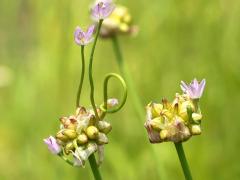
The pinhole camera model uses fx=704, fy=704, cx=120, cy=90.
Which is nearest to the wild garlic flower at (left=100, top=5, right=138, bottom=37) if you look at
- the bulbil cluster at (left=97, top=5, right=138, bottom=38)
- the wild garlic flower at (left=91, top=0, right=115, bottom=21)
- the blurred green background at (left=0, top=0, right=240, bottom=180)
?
the bulbil cluster at (left=97, top=5, right=138, bottom=38)

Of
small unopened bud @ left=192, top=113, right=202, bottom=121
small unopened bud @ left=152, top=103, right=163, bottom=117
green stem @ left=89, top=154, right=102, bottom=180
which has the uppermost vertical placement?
small unopened bud @ left=152, top=103, right=163, bottom=117

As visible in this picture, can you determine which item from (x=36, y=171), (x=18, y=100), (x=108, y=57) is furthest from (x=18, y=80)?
(x=36, y=171)

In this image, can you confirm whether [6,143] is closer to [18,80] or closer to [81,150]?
[18,80]

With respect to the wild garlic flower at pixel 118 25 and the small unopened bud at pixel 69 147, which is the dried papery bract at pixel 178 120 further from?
the wild garlic flower at pixel 118 25

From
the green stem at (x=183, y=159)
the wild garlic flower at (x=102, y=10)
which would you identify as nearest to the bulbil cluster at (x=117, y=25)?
the wild garlic flower at (x=102, y=10)

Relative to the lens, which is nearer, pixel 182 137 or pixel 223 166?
pixel 182 137

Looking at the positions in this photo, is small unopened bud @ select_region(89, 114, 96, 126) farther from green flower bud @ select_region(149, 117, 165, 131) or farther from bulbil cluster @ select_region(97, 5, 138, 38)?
bulbil cluster @ select_region(97, 5, 138, 38)

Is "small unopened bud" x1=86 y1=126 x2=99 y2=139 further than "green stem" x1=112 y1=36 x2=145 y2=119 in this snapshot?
No
